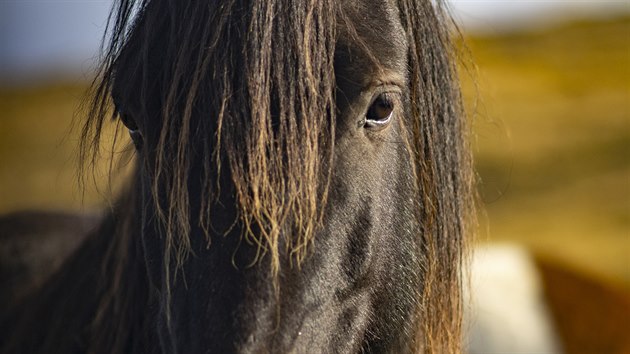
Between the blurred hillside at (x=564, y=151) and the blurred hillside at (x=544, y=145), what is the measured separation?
17 millimetres

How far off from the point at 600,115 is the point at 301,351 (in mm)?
12621

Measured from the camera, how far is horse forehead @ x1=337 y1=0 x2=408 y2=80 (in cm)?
147

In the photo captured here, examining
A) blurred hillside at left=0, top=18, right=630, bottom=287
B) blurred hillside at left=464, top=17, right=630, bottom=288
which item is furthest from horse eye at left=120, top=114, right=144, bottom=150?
blurred hillside at left=464, top=17, right=630, bottom=288

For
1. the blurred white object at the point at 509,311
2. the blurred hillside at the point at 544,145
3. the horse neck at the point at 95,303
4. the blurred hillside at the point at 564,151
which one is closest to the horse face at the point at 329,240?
the horse neck at the point at 95,303

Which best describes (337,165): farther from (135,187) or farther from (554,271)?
(554,271)

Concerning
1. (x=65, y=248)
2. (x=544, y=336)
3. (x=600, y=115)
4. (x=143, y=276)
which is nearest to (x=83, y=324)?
(x=143, y=276)

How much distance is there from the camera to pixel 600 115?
12.8m

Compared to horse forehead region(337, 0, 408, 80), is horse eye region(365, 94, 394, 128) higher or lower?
lower

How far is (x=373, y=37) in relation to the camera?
155cm

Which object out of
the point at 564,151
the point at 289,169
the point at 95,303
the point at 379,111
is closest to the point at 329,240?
the point at 289,169

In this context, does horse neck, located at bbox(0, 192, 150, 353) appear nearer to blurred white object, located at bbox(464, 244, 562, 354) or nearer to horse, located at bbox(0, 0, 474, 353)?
horse, located at bbox(0, 0, 474, 353)

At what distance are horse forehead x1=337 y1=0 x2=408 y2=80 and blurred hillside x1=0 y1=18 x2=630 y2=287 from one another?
444 centimetres

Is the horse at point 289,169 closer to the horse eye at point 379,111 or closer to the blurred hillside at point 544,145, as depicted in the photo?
the horse eye at point 379,111

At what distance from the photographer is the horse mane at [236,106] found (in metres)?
1.34
